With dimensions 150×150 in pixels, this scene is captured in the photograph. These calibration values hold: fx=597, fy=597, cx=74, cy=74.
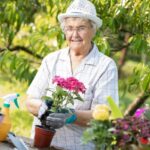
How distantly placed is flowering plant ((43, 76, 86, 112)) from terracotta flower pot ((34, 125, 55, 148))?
0.49 ft

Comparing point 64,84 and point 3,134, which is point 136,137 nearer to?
point 64,84

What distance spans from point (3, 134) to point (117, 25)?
195cm

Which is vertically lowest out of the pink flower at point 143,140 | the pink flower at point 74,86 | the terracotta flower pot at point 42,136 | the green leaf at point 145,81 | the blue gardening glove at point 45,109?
the terracotta flower pot at point 42,136

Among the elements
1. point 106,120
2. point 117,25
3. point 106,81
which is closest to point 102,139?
point 106,120

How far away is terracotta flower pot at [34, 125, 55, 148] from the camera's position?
3.26 m

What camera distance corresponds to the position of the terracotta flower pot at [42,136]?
3.26 metres

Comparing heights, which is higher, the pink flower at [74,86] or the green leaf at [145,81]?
the pink flower at [74,86]

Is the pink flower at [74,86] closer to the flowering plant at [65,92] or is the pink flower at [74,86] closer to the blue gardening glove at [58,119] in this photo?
the flowering plant at [65,92]

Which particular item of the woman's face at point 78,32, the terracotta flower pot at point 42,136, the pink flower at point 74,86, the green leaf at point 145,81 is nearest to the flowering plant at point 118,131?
the pink flower at point 74,86

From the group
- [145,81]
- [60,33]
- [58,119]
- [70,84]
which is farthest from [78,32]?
[60,33]

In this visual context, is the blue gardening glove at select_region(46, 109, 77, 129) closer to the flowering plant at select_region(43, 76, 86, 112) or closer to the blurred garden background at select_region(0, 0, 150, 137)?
the flowering plant at select_region(43, 76, 86, 112)

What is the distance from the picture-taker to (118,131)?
2.55 metres

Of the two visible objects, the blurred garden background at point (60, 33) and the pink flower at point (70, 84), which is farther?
the blurred garden background at point (60, 33)

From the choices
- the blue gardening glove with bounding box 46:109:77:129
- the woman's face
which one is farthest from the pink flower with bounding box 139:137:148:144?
the woman's face
